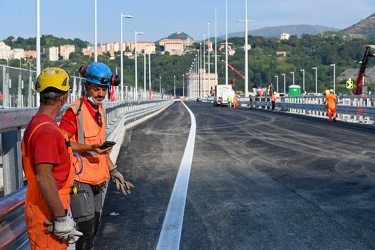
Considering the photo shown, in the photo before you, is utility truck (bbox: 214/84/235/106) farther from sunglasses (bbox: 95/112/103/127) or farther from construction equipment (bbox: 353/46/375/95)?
sunglasses (bbox: 95/112/103/127)

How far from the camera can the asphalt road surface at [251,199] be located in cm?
754

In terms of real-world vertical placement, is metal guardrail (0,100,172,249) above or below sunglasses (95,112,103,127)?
below

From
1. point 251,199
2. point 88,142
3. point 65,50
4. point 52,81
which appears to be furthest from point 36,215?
point 65,50

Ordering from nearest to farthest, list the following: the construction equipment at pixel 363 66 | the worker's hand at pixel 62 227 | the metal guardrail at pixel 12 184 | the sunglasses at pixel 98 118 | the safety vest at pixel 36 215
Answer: the worker's hand at pixel 62 227, the safety vest at pixel 36 215, the metal guardrail at pixel 12 184, the sunglasses at pixel 98 118, the construction equipment at pixel 363 66

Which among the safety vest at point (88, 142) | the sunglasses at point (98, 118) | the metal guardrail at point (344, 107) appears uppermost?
the sunglasses at point (98, 118)

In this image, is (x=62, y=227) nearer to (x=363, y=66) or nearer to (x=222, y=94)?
(x=363, y=66)

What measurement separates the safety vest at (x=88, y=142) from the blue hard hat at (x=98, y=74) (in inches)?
8.8

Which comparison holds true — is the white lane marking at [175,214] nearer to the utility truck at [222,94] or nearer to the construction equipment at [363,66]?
the construction equipment at [363,66]

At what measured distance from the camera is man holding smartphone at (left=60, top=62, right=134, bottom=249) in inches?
209

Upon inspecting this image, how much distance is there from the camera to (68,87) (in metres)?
4.52

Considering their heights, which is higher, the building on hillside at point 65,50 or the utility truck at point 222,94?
the building on hillside at point 65,50

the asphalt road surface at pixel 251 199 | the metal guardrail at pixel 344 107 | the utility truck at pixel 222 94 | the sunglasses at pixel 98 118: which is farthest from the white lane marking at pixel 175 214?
the utility truck at pixel 222 94

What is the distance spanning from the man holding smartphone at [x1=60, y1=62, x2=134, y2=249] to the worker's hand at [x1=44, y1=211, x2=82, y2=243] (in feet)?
3.20

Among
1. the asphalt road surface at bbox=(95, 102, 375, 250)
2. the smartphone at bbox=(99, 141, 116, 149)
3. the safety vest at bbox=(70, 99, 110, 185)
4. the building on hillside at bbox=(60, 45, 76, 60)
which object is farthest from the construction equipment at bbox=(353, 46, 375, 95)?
the building on hillside at bbox=(60, 45, 76, 60)
